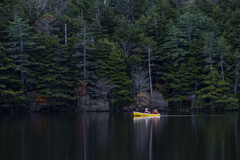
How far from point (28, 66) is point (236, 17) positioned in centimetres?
4427

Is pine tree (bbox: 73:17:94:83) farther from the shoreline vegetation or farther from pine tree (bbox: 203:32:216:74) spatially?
pine tree (bbox: 203:32:216:74)

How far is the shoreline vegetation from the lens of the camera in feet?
188

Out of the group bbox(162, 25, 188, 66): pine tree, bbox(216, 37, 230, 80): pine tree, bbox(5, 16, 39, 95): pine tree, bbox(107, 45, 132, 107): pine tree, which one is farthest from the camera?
bbox(162, 25, 188, 66): pine tree

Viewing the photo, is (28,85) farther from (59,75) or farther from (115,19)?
(115,19)

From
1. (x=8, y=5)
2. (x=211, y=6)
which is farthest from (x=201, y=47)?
(x=8, y=5)

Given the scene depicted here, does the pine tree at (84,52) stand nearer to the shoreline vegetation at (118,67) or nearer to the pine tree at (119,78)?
the shoreline vegetation at (118,67)

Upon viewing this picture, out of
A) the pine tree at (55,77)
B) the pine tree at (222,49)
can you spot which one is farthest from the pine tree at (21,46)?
the pine tree at (222,49)

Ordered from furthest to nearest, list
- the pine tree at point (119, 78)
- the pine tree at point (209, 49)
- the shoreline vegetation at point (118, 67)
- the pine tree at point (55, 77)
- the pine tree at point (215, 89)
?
the pine tree at point (119, 78)
the pine tree at point (209, 49)
the pine tree at point (55, 77)
the shoreline vegetation at point (118, 67)
the pine tree at point (215, 89)

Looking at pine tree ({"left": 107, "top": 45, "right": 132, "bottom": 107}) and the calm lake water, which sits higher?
pine tree ({"left": 107, "top": 45, "right": 132, "bottom": 107})

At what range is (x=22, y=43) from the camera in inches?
2274

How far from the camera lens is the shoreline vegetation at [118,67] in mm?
57344

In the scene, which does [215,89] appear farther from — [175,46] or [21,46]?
[21,46]

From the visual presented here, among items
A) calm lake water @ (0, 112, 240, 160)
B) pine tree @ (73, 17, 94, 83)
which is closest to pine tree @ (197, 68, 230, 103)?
pine tree @ (73, 17, 94, 83)

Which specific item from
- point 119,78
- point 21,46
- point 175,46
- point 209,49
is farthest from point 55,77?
point 209,49
